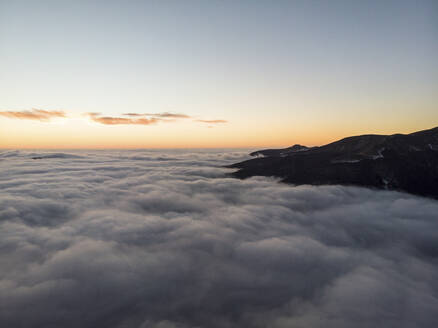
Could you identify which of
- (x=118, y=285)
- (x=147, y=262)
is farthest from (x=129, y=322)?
(x=147, y=262)

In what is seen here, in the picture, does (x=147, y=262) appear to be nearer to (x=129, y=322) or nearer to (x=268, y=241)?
(x=129, y=322)

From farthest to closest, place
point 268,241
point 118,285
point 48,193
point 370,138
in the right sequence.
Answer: point 370,138 → point 48,193 → point 268,241 → point 118,285

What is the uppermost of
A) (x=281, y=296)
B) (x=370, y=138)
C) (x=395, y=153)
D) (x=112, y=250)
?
(x=370, y=138)

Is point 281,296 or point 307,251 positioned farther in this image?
point 307,251

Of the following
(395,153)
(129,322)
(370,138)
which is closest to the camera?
(129,322)

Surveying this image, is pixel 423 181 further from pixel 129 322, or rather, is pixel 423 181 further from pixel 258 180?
pixel 129 322

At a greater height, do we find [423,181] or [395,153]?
[395,153]
